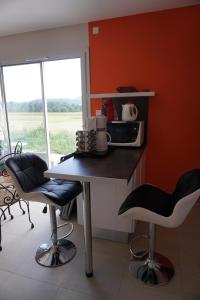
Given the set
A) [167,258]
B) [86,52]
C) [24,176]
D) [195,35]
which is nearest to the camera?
[24,176]

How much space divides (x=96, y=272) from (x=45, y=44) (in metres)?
3.03

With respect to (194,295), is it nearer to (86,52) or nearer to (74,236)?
(74,236)

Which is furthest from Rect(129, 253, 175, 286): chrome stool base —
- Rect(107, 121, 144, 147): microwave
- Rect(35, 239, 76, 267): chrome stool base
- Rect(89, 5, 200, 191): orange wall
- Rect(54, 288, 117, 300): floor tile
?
Rect(89, 5, 200, 191): orange wall

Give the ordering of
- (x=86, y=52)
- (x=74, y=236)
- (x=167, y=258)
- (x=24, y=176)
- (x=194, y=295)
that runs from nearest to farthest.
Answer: (x=194, y=295) → (x=24, y=176) → (x=167, y=258) → (x=74, y=236) → (x=86, y=52)

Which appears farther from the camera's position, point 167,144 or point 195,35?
point 167,144

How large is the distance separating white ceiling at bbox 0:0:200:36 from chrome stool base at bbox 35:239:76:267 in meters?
2.50

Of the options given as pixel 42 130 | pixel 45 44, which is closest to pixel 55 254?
pixel 42 130

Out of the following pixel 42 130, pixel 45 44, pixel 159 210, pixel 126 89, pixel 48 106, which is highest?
pixel 45 44

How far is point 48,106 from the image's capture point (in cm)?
354

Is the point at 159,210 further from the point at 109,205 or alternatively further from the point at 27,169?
the point at 27,169

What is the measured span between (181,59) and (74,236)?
7.82 feet

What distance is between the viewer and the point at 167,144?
9.09 ft

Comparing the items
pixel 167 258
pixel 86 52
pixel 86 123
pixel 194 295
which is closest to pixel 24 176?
pixel 86 123

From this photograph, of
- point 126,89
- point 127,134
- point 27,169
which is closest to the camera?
point 27,169
